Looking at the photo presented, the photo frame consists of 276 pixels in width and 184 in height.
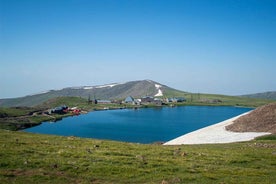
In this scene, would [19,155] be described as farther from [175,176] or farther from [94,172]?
[175,176]

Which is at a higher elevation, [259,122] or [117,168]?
[117,168]

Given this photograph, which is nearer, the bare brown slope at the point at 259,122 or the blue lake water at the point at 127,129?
the bare brown slope at the point at 259,122

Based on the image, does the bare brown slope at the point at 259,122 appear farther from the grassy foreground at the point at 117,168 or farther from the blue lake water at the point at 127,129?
the grassy foreground at the point at 117,168

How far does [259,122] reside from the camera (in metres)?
64.4

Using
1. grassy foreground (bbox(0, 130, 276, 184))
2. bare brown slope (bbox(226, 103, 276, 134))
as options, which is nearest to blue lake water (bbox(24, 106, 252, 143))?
bare brown slope (bbox(226, 103, 276, 134))

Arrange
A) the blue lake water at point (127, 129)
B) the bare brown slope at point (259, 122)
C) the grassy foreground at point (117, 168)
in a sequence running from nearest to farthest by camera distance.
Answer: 1. the grassy foreground at point (117, 168)
2. the bare brown slope at point (259, 122)
3. the blue lake water at point (127, 129)

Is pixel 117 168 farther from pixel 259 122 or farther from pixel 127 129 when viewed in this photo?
pixel 127 129

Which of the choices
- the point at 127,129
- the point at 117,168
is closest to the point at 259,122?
the point at 117,168

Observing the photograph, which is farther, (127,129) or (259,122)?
(127,129)

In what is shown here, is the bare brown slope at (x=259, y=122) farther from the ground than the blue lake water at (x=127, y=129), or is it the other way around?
the bare brown slope at (x=259, y=122)

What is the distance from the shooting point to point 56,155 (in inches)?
867

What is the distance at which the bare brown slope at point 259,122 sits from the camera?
60.6 metres

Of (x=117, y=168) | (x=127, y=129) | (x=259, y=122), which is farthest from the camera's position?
(x=127, y=129)

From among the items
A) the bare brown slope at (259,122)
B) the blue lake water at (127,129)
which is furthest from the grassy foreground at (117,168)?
the blue lake water at (127,129)
